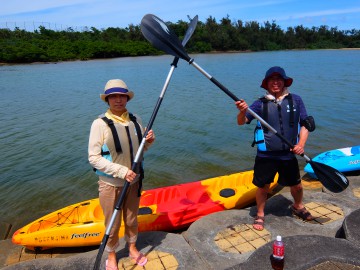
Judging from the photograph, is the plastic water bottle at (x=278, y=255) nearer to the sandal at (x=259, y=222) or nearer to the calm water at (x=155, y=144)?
the sandal at (x=259, y=222)

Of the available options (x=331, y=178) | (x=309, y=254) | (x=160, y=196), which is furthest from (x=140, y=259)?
(x=331, y=178)

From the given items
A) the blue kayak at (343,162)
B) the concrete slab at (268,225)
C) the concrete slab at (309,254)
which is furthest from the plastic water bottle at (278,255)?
the blue kayak at (343,162)

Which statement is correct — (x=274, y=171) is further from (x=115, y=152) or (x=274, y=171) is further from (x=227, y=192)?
(x=115, y=152)

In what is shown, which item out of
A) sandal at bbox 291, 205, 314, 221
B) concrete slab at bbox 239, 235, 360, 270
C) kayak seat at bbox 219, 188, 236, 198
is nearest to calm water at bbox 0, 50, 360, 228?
kayak seat at bbox 219, 188, 236, 198

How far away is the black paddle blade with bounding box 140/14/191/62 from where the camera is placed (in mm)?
3381

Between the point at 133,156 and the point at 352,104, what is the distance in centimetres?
1416

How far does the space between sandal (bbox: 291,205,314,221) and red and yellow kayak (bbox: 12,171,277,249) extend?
113cm

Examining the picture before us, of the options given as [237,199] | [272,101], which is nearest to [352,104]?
[237,199]

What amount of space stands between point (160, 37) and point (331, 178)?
102 inches

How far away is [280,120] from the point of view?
3611 millimetres

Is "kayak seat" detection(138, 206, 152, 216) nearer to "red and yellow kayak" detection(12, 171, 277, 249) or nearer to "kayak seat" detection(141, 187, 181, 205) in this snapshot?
"red and yellow kayak" detection(12, 171, 277, 249)

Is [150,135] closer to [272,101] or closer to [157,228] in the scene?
[272,101]

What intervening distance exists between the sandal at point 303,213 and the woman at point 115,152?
2.17 m

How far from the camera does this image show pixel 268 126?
3504mm
